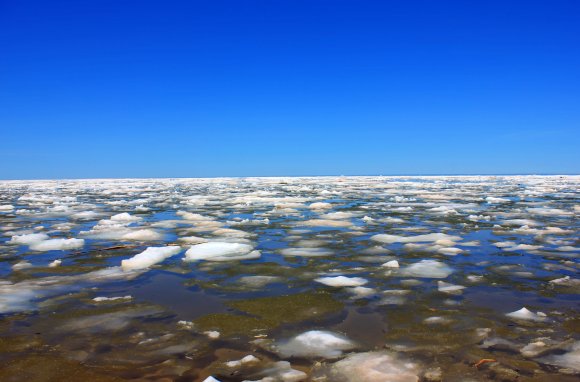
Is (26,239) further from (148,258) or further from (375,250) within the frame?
(375,250)

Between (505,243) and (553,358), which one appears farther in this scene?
(505,243)

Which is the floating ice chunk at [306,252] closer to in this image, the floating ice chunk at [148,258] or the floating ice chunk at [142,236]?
the floating ice chunk at [148,258]

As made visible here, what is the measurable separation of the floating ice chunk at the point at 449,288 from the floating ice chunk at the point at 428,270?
0.65 feet

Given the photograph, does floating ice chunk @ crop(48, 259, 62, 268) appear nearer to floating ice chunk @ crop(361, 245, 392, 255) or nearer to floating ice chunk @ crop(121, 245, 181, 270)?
floating ice chunk @ crop(121, 245, 181, 270)

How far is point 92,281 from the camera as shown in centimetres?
297

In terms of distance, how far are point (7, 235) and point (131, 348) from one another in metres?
4.36

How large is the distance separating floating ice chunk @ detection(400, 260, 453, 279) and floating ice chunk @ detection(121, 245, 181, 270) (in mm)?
2093

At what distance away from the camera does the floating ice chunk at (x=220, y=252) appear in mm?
3730

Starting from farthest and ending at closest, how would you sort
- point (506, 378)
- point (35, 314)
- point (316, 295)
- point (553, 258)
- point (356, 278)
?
point (553, 258), point (356, 278), point (316, 295), point (35, 314), point (506, 378)

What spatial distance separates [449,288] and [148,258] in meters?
2.44

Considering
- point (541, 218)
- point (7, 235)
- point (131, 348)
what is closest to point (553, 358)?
point (131, 348)

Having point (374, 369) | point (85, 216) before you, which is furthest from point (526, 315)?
point (85, 216)

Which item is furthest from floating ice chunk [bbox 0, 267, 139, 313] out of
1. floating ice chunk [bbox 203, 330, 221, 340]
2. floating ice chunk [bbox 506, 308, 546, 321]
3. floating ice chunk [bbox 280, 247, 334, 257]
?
floating ice chunk [bbox 506, 308, 546, 321]

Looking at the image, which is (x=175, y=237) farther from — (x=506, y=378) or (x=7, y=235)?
(x=506, y=378)
